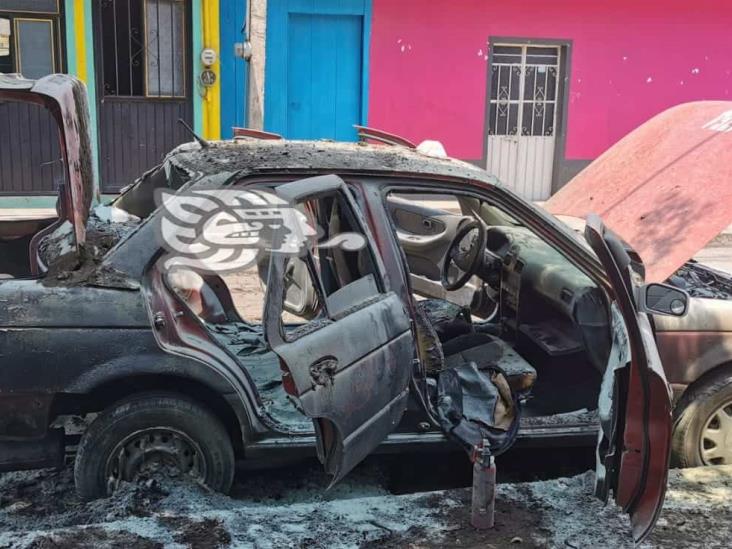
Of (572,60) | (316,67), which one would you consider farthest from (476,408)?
(572,60)

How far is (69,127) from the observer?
3520 millimetres

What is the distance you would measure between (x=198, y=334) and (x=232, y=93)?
8398 mm

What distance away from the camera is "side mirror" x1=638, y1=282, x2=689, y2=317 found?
298 centimetres

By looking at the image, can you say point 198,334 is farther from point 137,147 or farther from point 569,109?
point 569,109

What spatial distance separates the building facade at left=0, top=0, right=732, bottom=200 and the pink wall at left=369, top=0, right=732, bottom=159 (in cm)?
2

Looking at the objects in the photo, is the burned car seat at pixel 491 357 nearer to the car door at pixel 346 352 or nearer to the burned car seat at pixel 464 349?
the burned car seat at pixel 464 349

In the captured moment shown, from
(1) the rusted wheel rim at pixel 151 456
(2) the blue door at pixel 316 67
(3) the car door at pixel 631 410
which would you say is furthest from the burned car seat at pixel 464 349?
(2) the blue door at pixel 316 67

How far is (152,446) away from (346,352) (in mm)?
919

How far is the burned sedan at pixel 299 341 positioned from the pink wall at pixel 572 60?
8.19 metres

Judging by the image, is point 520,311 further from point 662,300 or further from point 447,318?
point 662,300

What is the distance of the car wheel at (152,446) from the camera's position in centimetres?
328

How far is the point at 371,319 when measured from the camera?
3188 mm

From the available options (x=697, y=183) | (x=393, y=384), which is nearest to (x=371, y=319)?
(x=393, y=384)

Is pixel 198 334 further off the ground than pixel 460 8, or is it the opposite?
pixel 460 8
